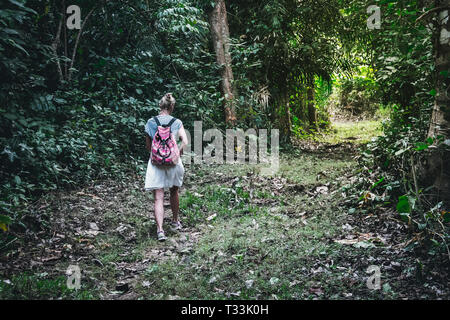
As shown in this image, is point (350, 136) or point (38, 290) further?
point (350, 136)

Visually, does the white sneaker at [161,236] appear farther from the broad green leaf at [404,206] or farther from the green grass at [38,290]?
the broad green leaf at [404,206]

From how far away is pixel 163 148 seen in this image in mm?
5199

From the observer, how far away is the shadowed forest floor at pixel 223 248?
142 inches

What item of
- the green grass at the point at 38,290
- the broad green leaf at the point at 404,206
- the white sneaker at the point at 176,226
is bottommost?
the white sneaker at the point at 176,226

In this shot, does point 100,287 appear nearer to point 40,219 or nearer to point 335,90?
point 40,219

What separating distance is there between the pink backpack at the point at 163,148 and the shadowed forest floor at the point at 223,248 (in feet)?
3.76

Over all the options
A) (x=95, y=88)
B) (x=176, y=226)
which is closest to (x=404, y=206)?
(x=176, y=226)

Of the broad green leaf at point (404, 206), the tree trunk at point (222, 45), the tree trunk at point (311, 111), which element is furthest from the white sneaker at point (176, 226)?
the tree trunk at point (311, 111)

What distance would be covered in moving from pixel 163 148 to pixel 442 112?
363cm

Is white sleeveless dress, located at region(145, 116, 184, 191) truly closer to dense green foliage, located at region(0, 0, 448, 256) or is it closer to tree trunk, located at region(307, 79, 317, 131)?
dense green foliage, located at region(0, 0, 448, 256)

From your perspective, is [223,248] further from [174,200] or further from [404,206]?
[404,206]

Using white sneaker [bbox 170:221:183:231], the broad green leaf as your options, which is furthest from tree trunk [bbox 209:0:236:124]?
the broad green leaf

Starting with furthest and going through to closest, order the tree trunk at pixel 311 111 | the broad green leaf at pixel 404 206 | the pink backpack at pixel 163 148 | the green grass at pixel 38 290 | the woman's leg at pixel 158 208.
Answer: the tree trunk at pixel 311 111 → the woman's leg at pixel 158 208 → the pink backpack at pixel 163 148 → the broad green leaf at pixel 404 206 → the green grass at pixel 38 290

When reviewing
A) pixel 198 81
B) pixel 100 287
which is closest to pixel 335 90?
pixel 198 81
